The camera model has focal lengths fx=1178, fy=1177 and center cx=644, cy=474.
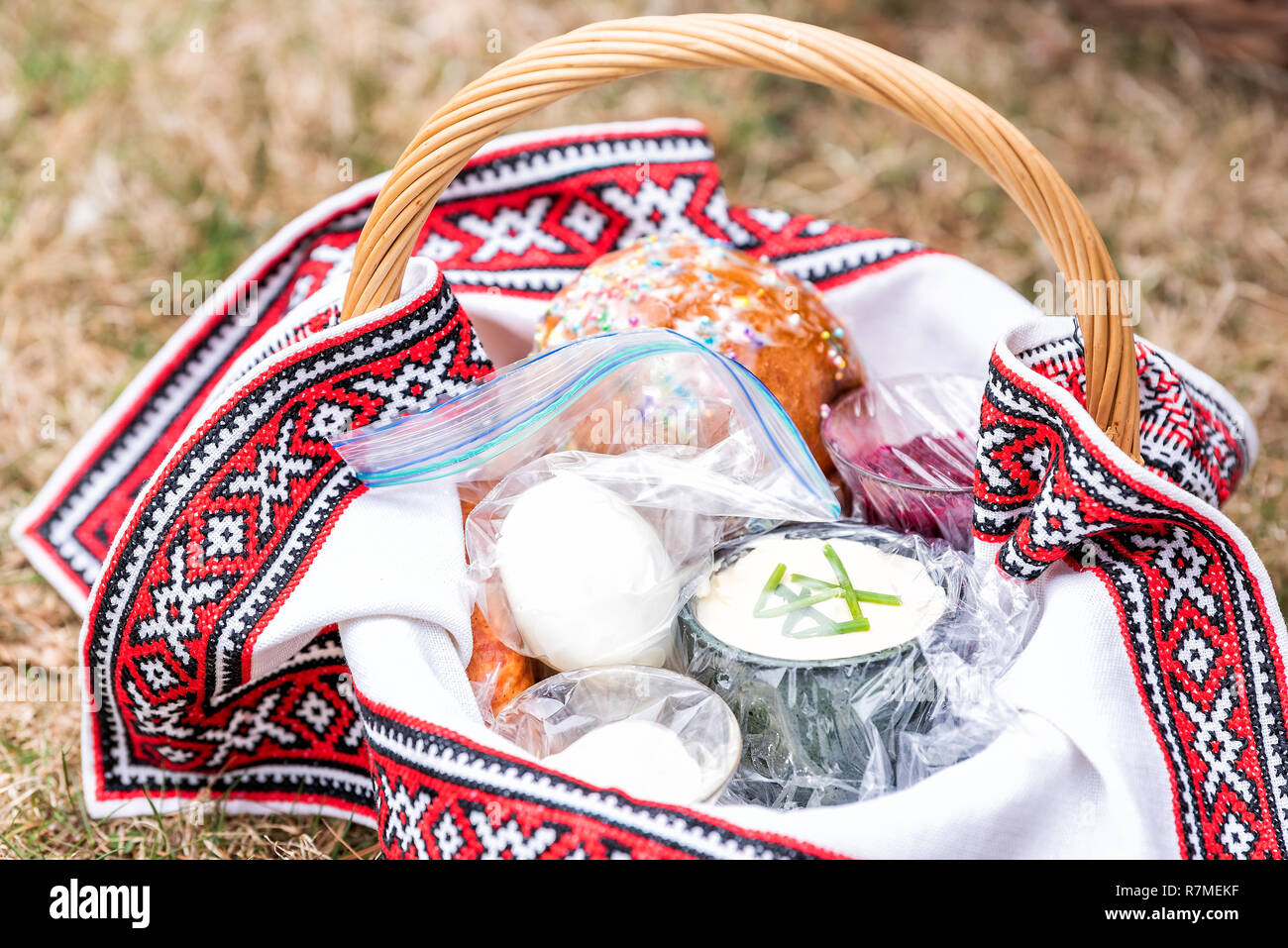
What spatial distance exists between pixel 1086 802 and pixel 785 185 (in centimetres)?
174

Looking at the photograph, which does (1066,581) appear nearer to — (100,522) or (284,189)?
(100,522)

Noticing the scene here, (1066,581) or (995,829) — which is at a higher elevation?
(1066,581)

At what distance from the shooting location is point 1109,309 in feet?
3.20

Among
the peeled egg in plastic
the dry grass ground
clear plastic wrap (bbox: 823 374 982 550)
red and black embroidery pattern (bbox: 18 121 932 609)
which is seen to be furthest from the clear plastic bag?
the dry grass ground

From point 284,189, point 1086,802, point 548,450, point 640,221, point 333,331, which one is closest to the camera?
point 1086,802

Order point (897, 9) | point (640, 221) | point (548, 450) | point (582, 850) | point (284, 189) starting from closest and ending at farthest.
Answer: point (582, 850), point (548, 450), point (640, 221), point (284, 189), point (897, 9)

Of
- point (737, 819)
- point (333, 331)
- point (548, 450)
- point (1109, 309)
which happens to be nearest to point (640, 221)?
point (548, 450)

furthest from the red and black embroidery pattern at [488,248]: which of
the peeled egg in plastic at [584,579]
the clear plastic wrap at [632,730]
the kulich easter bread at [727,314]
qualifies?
the clear plastic wrap at [632,730]

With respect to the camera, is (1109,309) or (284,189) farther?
(284,189)

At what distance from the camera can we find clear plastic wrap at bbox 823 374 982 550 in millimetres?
1229

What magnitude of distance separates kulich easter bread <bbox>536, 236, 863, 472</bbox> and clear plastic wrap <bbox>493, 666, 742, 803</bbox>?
1.23ft

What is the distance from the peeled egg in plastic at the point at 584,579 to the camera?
107cm

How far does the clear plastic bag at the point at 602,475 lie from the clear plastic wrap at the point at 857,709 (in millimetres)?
100
